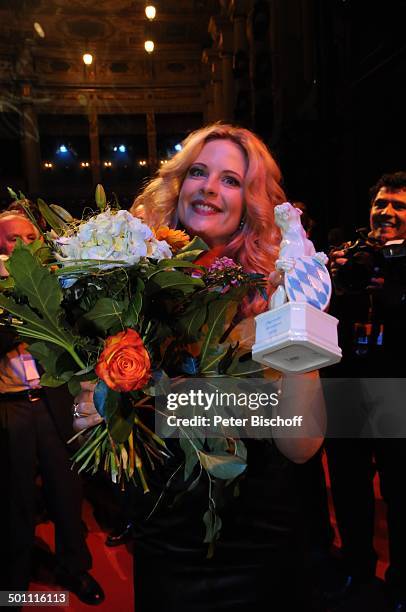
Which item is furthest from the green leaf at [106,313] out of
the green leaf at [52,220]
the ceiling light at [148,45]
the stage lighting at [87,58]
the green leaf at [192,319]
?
the stage lighting at [87,58]

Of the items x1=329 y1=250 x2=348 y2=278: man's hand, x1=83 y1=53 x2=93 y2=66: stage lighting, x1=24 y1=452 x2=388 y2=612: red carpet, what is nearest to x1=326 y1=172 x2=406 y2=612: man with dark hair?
x1=329 y1=250 x2=348 y2=278: man's hand

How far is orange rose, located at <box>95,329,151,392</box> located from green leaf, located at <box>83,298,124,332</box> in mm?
44

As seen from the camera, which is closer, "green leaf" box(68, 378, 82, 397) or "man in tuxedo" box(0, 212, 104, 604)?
"green leaf" box(68, 378, 82, 397)

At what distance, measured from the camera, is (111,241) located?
91 cm

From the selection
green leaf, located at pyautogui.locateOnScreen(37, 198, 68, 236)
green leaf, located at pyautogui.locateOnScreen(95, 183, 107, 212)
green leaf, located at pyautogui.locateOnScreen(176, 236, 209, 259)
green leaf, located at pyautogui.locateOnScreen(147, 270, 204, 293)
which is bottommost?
green leaf, located at pyautogui.locateOnScreen(147, 270, 204, 293)

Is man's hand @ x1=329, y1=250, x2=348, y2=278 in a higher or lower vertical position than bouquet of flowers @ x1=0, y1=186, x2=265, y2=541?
higher

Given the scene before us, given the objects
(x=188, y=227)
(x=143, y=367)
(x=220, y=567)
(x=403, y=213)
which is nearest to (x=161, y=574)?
(x=220, y=567)

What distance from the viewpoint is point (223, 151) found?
143cm

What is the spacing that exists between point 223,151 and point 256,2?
6.67m

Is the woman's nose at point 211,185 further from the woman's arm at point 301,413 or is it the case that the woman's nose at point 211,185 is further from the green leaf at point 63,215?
the woman's arm at point 301,413

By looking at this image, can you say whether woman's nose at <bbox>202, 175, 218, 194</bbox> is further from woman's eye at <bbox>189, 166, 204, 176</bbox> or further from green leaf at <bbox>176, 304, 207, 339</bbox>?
green leaf at <bbox>176, 304, 207, 339</bbox>

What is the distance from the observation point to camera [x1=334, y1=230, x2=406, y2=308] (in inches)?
89.9

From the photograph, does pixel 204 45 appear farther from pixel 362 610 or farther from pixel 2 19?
pixel 362 610

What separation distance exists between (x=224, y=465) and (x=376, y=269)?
1.55m
